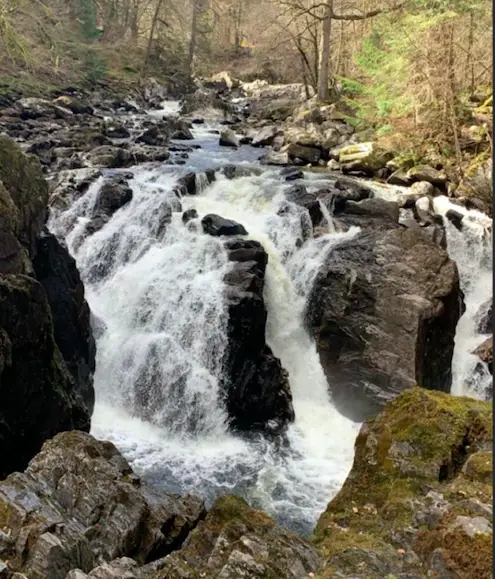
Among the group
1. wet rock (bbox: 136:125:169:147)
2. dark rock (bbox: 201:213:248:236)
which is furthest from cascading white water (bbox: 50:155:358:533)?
wet rock (bbox: 136:125:169:147)

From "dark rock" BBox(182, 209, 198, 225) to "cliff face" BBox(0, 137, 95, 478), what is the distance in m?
4.12

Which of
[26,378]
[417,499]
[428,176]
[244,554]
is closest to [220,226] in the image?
[26,378]

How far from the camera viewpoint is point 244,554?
170 inches

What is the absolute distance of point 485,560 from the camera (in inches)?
146

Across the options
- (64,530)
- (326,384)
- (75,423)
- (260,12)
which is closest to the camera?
(64,530)

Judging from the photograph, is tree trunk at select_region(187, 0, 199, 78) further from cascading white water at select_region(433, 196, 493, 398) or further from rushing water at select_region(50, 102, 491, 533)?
cascading white water at select_region(433, 196, 493, 398)

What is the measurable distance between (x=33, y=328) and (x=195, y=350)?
428 centimetres

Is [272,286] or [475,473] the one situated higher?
[272,286]

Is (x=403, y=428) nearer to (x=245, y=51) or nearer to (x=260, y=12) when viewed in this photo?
(x=260, y=12)

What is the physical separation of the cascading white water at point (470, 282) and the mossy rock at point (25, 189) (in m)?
10.1

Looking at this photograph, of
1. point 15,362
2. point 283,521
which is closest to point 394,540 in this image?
point 283,521

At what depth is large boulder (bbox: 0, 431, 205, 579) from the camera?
14.9ft

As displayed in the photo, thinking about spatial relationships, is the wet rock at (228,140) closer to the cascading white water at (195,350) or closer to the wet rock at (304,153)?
the wet rock at (304,153)

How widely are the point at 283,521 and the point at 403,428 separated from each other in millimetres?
3554
